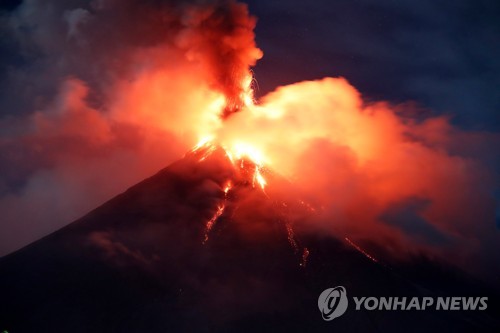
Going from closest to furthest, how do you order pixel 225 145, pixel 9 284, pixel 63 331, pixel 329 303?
pixel 63 331 < pixel 9 284 < pixel 329 303 < pixel 225 145

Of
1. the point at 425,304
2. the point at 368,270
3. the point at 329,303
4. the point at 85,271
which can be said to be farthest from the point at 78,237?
the point at 425,304

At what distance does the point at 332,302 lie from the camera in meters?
32.8

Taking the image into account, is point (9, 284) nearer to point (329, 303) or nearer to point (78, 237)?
point (78, 237)

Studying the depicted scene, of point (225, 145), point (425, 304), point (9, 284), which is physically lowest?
point (9, 284)

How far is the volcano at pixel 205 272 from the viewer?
96.0 feet

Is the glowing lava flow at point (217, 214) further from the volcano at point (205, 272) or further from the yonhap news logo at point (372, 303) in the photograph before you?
the yonhap news logo at point (372, 303)

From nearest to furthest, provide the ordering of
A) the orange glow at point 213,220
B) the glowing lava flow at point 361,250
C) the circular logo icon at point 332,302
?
the circular logo icon at point 332,302 → the orange glow at point 213,220 → the glowing lava flow at point 361,250

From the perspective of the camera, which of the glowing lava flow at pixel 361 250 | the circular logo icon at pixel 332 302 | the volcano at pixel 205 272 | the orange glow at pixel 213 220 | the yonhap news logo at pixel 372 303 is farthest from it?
the glowing lava flow at pixel 361 250

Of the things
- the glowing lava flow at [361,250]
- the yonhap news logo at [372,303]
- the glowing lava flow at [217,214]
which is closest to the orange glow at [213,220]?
the glowing lava flow at [217,214]

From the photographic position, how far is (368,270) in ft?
122

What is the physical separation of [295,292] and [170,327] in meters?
9.38

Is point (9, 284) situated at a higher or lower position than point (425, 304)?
lower

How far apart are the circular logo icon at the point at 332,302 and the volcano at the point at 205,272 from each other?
485 mm

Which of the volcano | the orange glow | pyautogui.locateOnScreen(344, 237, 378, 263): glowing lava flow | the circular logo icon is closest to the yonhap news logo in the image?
the circular logo icon
